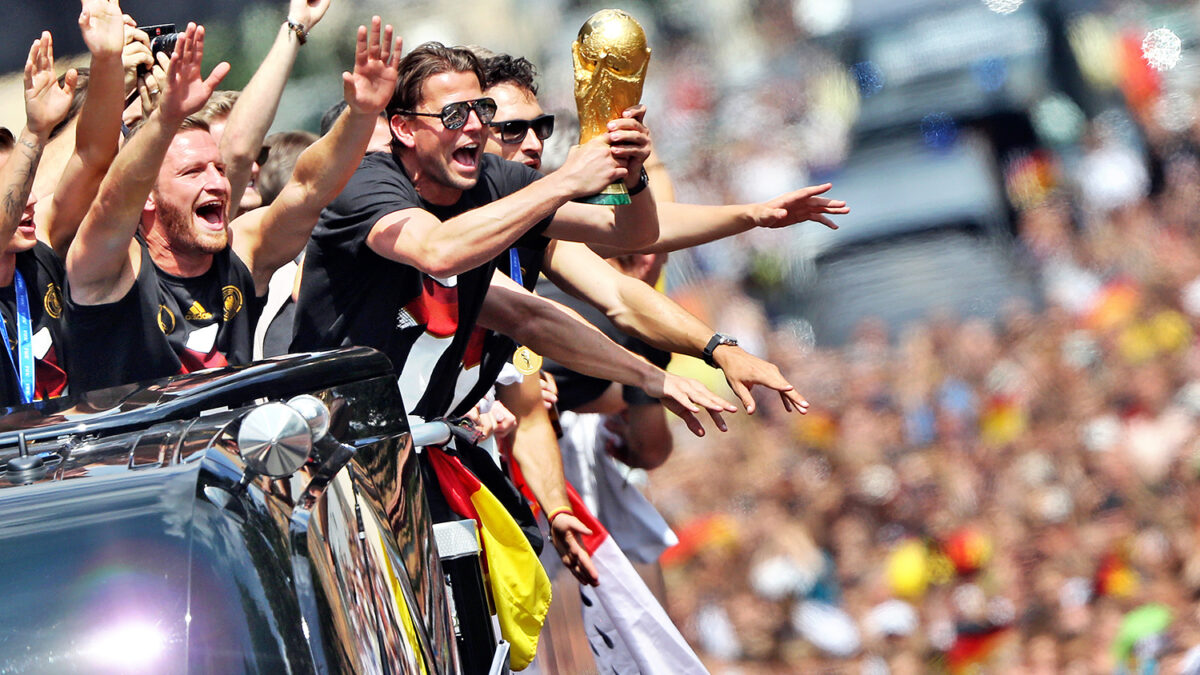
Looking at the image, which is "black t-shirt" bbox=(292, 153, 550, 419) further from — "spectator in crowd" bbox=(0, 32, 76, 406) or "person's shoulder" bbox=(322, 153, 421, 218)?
"spectator in crowd" bbox=(0, 32, 76, 406)

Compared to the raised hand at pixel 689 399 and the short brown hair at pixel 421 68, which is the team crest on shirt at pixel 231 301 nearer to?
the short brown hair at pixel 421 68

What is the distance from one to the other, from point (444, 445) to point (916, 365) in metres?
4.11

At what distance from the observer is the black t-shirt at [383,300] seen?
3305 mm

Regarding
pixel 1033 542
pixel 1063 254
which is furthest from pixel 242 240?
pixel 1063 254

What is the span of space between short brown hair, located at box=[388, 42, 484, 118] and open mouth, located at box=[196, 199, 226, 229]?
1.52 ft

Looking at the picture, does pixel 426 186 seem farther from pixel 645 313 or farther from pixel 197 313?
pixel 645 313

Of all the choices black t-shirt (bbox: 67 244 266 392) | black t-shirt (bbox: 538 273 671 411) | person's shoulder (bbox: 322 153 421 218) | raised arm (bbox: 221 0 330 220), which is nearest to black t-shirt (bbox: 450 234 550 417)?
person's shoulder (bbox: 322 153 421 218)

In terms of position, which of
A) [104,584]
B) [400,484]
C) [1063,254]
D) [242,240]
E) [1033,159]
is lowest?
Answer: [104,584]

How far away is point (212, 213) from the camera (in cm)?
340

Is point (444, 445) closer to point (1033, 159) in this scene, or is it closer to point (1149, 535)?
point (1149, 535)

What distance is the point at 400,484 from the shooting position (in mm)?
2146

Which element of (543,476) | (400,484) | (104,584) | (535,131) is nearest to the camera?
(104,584)

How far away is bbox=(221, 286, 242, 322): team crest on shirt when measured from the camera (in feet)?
11.0

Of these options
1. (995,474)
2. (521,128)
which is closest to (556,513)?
(521,128)
